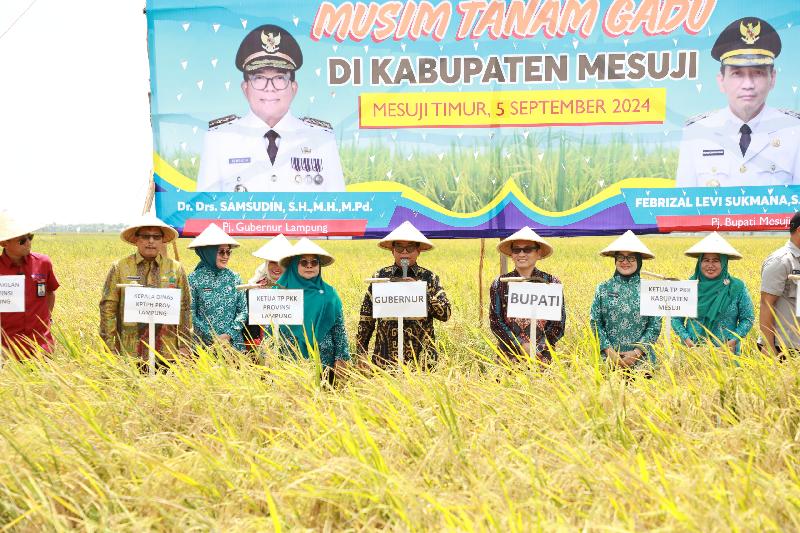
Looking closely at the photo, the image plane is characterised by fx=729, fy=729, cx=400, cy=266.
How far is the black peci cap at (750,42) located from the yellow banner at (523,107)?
0.71 meters

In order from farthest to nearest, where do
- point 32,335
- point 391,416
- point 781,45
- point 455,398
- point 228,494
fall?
point 781,45
point 32,335
point 455,398
point 391,416
point 228,494

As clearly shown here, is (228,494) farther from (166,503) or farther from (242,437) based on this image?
(242,437)

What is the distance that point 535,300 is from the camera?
4523 mm

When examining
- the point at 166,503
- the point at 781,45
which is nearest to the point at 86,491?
the point at 166,503

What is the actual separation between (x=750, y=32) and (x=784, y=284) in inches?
116

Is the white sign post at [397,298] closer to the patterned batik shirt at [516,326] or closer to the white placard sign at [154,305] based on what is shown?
the patterned batik shirt at [516,326]

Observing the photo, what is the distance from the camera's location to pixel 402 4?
263 inches

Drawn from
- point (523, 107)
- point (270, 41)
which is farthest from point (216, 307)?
point (523, 107)

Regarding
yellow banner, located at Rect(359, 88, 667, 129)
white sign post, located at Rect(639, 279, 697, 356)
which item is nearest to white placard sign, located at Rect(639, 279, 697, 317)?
white sign post, located at Rect(639, 279, 697, 356)

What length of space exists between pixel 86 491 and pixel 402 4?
17.0 feet

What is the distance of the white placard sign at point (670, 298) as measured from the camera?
182 inches

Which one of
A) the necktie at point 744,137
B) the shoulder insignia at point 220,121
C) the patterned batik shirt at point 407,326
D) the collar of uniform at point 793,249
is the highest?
the shoulder insignia at point 220,121

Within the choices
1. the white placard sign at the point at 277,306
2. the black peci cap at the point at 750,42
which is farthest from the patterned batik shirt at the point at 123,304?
the black peci cap at the point at 750,42

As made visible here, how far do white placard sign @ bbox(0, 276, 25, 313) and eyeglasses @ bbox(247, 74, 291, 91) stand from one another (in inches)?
114
